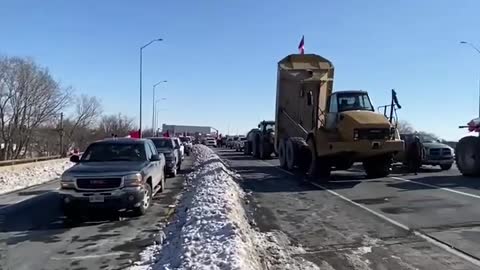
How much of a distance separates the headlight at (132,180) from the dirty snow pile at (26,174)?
863 centimetres

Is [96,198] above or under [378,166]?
under

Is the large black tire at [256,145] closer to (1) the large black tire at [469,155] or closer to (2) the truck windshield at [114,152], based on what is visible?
(1) the large black tire at [469,155]

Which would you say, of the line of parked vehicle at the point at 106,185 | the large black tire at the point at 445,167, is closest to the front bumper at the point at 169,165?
the line of parked vehicle at the point at 106,185

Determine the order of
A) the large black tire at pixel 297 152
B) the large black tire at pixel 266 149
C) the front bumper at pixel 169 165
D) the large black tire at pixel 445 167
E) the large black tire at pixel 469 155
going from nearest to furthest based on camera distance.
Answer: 1. the large black tire at pixel 469 155
2. the large black tire at pixel 297 152
3. the front bumper at pixel 169 165
4. the large black tire at pixel 445 167
5. the large black tire at pixel 266 149

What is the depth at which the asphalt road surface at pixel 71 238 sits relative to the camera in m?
8.28

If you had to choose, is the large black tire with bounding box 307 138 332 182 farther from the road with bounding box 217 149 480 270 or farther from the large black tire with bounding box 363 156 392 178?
the large black tire with bounding box 363 156 392 178

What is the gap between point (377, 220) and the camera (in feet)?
37.4

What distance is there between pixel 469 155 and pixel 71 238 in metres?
15.9

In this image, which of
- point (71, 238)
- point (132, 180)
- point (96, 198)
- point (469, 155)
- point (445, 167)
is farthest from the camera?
point (445, 167)

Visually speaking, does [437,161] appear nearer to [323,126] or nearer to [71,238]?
[323,126]

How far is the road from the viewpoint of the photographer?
8.19 m

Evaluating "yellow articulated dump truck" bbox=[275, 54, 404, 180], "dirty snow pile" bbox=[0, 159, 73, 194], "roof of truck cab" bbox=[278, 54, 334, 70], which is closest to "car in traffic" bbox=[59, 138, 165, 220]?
"dirty snow pile" bbox=[0, 159, 73, 194]

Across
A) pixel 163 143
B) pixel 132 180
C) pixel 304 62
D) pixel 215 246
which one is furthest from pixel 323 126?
pixel 215 246

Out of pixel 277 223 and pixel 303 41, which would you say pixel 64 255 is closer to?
pixel 277 223
